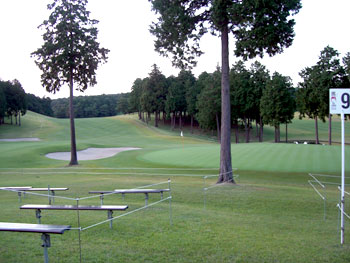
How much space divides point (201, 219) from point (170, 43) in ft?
38.0

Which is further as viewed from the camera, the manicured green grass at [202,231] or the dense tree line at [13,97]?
the dense tree line at [13,97]

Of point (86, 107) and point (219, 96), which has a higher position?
point (86, 107)

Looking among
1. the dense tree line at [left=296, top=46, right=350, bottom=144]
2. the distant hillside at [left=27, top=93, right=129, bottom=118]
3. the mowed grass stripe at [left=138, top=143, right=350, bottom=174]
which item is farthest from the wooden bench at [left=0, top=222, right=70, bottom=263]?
the distant hillside at [left=27, top=93, right=129, bottom=118]

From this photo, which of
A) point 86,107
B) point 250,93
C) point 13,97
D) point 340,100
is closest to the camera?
point 340,100

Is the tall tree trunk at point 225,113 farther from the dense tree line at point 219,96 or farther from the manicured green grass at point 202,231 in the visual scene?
the dense tree line at point 219,96

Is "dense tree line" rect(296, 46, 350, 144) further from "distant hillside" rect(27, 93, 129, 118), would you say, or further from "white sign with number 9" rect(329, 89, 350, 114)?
"distant hillside" rect(27, 93, 129, 118)

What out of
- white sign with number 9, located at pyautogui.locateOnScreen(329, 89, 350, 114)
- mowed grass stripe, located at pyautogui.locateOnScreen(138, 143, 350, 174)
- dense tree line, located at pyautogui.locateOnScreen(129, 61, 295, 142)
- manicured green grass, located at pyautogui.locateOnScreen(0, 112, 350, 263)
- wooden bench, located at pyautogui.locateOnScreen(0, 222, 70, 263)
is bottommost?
mowed grass stripe, located at pyautogui.locateOnScreen(138, 143, 350, 174)

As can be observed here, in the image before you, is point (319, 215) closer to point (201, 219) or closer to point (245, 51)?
point (201, 219)

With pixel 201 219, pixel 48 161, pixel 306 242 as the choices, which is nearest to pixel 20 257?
pixel 201 219

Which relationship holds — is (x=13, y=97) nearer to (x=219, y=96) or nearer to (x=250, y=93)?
(x=219, y=96)

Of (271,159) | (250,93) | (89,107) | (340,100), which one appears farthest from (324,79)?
(89,107)

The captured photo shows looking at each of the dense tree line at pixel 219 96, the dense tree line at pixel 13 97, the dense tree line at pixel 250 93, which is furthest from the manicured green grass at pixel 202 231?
the dense tree line at pixel 13 97

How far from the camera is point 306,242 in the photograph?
6.82m

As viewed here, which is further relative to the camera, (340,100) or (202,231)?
(202,231)
